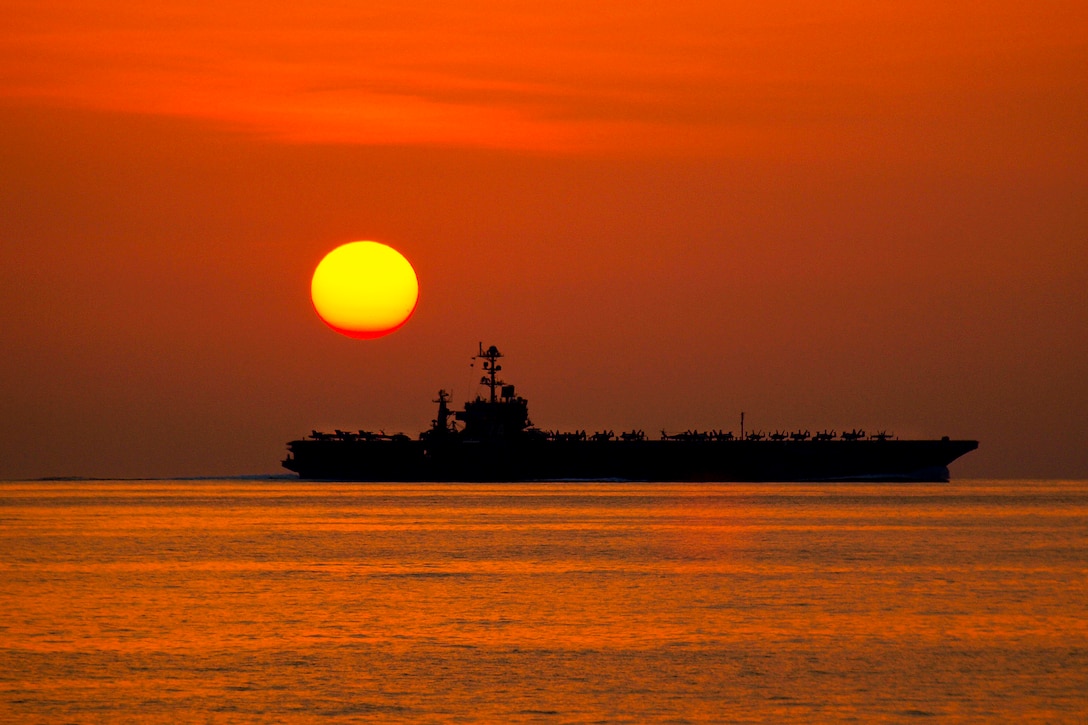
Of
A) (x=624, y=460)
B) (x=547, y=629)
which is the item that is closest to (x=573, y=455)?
(x=624, y=460)

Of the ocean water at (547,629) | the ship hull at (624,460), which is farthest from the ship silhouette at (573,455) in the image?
the ocean water at (547,629)

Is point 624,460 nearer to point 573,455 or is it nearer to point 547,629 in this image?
point 573,455

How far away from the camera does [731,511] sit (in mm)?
98375

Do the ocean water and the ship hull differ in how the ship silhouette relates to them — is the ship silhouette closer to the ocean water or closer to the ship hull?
the ship hull

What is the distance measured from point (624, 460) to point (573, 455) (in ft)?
18.5

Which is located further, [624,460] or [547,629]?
[624,460]

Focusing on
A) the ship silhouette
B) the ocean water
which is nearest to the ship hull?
the ship silhouette

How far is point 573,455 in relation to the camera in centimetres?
14000

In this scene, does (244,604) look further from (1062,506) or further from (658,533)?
(1062,506)

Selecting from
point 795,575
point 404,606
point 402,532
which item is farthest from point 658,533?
point 404,606

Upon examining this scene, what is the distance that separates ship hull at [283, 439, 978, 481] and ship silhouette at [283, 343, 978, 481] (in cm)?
9

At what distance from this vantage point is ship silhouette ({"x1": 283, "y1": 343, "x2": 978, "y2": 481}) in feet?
443

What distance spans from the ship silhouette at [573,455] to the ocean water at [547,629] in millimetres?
64893

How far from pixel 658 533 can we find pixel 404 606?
3477cm
